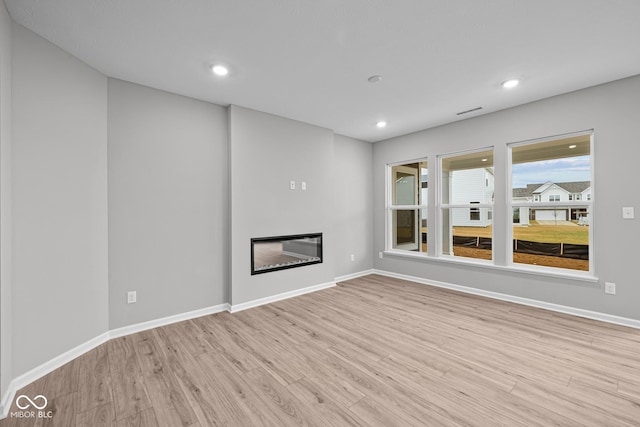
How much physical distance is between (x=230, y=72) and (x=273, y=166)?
135cm

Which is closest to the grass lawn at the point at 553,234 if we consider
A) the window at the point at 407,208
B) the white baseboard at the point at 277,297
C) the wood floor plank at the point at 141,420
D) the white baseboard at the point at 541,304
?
the white baseboard at the point at 541,304

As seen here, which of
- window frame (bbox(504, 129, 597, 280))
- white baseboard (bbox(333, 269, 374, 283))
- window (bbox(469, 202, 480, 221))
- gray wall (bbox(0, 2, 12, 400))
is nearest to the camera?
gray wall (bbox(0, 2, 12, 400))

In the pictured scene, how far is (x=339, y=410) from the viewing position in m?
1.66

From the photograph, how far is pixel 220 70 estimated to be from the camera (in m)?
2.56

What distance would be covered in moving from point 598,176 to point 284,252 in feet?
12.7

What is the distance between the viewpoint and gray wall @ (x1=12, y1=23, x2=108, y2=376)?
1948 millimetres

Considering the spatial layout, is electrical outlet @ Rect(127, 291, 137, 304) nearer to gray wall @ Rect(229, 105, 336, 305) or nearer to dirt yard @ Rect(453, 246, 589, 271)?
gray wall @ Rect(229, 105, 336, 305)

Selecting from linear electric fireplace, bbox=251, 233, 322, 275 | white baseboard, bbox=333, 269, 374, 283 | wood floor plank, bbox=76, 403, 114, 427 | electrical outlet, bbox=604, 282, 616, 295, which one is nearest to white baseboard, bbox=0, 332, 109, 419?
wood floor plank, bbox=76, 403, 114, 427

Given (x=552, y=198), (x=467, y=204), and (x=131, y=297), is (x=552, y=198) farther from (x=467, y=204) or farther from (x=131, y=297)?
(x=131, y=297)

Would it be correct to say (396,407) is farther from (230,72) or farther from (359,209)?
(359,209)

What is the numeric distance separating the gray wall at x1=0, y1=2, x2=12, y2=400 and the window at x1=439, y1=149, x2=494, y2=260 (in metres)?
4.89

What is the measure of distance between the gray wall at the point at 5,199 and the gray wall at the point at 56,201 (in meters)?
0.11

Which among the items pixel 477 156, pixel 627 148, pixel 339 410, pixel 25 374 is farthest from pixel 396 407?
pixel 477 156

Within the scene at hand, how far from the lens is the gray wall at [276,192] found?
3391mm
